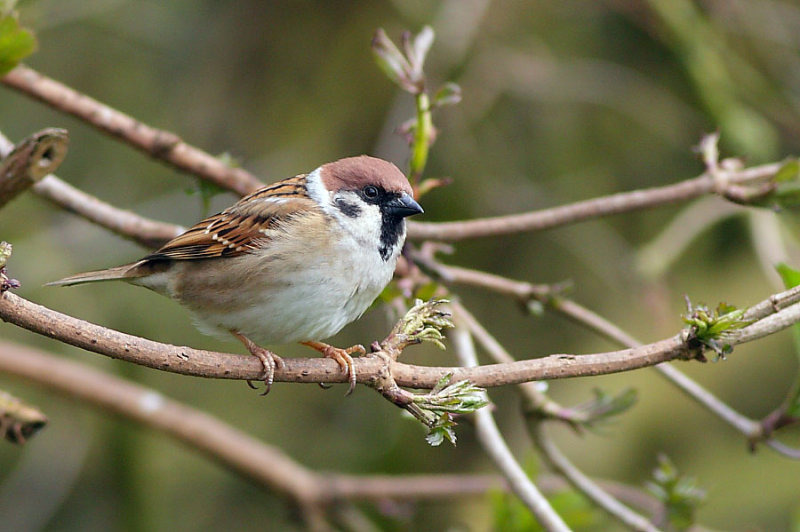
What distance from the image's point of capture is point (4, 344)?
3.57m

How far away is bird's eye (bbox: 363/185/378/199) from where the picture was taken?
2.68 m

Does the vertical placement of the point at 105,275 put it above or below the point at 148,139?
below

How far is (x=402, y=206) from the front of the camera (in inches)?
103

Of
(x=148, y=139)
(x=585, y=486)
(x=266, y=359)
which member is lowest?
(x=266, y=359)

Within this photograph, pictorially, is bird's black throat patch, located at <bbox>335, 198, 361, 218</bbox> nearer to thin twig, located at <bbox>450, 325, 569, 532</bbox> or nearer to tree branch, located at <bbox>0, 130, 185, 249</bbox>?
thin twig, located at <bbox>450, 325, 569, 532</bbox>

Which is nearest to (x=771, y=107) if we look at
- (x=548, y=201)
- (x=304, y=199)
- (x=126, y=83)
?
(x=548, y=201)

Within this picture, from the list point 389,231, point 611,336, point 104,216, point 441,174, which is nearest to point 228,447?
point 104,216

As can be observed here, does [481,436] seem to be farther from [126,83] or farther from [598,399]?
[126,83]

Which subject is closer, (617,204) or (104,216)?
(617,204)

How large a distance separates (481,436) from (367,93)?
8.07 feet

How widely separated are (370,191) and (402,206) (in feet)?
0.45

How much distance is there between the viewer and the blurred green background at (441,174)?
3.94m

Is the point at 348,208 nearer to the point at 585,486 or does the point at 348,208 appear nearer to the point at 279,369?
the point at 279,369

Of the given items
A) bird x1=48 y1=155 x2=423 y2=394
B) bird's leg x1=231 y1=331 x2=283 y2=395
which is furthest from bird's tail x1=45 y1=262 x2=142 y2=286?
bird's leg x1=231 y1=331 x2=283 y2=395
